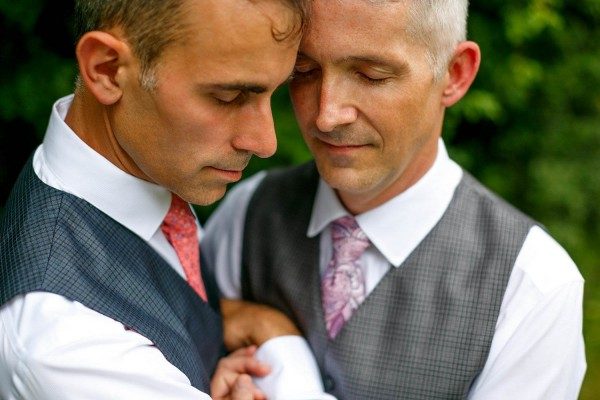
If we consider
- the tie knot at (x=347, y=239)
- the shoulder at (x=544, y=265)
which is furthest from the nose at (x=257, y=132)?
the shoulder at (x=544, y=265)

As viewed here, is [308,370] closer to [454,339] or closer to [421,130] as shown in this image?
[454,339]

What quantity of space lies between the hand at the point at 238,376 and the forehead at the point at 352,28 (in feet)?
2.71

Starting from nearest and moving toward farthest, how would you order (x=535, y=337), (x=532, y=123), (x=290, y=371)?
(x=535, y=337) < (x=290, y=371) < (x=532, y=123)

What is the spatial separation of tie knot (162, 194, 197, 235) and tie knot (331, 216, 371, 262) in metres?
0.41

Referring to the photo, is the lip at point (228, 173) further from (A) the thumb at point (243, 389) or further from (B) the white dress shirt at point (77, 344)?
(A) the thumb at point (243, 389)

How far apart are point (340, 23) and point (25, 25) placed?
1.39 m

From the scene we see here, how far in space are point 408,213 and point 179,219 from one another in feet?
2.05

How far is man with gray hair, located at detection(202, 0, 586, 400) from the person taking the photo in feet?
6.52

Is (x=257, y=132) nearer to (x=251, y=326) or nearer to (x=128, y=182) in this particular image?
(x=128, y=182)

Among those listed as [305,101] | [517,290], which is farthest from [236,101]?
[517,290]

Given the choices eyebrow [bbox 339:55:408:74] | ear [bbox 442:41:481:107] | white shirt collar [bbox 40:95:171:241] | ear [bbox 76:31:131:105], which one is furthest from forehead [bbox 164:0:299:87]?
ear [bbox 442:41:481:107]

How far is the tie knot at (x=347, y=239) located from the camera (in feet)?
7.50

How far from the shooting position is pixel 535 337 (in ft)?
6.66

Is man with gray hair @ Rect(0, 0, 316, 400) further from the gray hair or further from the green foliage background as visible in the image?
the green foliage background
